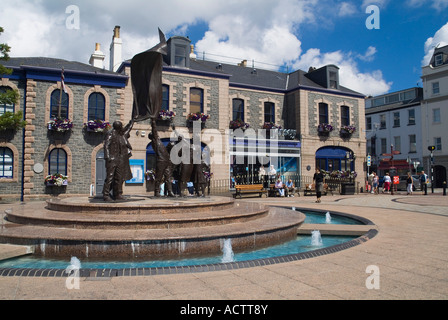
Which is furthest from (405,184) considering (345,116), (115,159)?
(115,159)

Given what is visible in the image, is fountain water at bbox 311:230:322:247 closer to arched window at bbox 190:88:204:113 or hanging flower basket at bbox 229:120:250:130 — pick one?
arched window at bbox 190:88:204:113

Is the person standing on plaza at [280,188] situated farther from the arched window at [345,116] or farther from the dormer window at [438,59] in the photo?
the dormer window at [438,59]

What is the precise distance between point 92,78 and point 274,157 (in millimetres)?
14574

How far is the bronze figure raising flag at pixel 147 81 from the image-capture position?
10498 millimetres

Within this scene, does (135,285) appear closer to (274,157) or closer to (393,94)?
(274,157)

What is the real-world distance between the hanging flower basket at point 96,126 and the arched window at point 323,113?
17759 millimetres

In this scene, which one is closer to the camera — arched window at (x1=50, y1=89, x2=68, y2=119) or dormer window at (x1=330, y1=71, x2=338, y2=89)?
arched window at (x1=50, y1=89, x2=68, y2=119)

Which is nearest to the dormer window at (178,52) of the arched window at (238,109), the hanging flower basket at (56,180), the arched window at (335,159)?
the arched window at (238,109)

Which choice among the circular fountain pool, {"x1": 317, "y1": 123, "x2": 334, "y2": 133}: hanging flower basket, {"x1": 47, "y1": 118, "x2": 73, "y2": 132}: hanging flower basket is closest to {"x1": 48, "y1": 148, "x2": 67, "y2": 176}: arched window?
{"x1": 47, "y1": 118, "x2": 73, "y2": 132}: hanging flower basket

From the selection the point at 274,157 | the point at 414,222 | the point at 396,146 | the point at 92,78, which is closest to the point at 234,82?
the point at 274,157

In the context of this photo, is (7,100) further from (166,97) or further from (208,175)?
(208,175)

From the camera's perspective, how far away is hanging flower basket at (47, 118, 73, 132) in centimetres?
1911

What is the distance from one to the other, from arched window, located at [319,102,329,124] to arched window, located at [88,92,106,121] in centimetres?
1782
